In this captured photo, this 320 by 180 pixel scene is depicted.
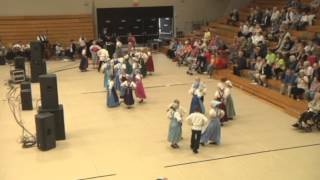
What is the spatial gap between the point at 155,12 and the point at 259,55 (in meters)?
11.7

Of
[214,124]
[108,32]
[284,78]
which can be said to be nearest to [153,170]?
[214,124]

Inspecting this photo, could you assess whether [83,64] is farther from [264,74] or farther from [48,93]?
[48,93]

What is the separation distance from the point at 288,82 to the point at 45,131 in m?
7.76

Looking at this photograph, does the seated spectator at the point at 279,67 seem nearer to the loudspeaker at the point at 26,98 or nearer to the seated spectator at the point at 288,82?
the seated spectator at the point at 288,82

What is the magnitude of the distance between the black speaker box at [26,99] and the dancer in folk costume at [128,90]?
2.90 m

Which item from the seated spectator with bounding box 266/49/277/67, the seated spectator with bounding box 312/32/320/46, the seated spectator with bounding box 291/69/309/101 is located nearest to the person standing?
the seated spectator with bounding box 291/69/309/101

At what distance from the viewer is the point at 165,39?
90.7 feet

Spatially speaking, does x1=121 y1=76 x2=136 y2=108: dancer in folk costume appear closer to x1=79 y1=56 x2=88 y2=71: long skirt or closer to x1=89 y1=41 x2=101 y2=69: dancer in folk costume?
x1=79 y1=56 x2=88 y2=71: long skirt

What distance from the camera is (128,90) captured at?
13.8m

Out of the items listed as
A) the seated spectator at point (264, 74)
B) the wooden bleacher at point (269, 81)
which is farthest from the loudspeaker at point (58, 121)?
the seated spectator at point (264, 74)

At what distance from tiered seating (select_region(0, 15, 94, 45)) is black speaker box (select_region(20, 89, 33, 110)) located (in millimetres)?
11935

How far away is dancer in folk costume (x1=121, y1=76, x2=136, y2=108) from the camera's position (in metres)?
13.7

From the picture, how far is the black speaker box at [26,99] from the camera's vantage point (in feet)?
45.3

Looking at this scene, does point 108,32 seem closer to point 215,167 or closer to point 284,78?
point 284,78
